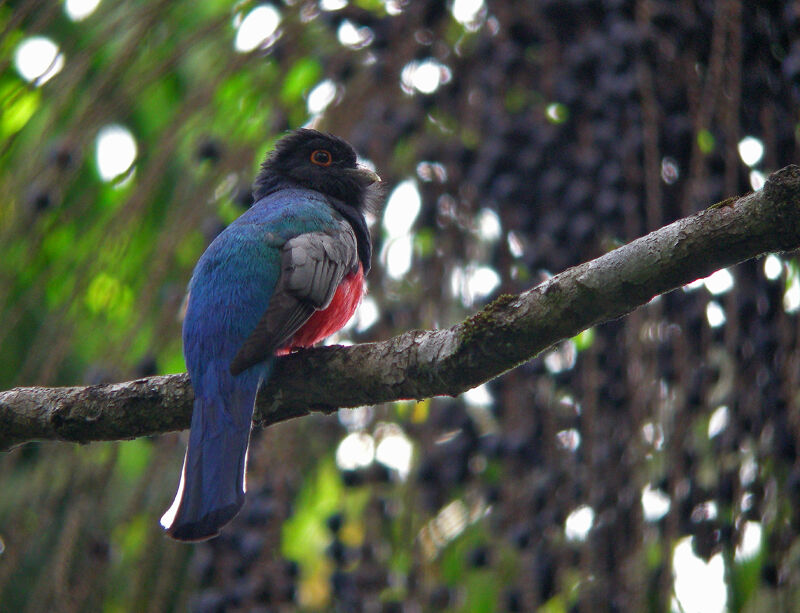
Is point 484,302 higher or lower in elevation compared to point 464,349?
lower

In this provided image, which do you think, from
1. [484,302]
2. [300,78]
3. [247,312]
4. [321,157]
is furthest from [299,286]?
[300,78]

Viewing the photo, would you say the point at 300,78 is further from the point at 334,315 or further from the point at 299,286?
the point at 299,286

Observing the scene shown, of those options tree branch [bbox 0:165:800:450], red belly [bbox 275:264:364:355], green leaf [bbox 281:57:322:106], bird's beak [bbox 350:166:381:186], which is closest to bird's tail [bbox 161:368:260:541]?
tree branch [bbox 0:165:800:450]

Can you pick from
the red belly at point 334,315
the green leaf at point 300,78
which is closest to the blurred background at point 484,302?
the red belly at point 334,315

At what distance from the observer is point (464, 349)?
2.36 meters

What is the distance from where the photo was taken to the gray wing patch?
287 cm

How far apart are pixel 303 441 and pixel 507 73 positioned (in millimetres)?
1521

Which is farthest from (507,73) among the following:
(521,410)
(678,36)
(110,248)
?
(110,248)

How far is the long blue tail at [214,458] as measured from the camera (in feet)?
8.38

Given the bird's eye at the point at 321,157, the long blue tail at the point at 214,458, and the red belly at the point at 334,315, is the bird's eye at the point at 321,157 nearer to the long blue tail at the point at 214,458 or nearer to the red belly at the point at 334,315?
the red belly at the point at 334,315

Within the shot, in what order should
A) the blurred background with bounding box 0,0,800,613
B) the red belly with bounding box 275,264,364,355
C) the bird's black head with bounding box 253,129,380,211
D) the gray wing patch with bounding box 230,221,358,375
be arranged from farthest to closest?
the bird's black head with bounding box 253,129,380,211
the red belly with bounding box 275,264,364,355
the gray wing patch with bounding box 230,221,358,375
the blurred background with bounding box 0,0,800,613

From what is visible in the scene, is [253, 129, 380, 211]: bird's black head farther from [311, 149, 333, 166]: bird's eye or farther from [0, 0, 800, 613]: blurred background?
[0, 0, 800, 613]: blurred background

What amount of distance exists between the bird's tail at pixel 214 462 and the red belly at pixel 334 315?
1.52ft

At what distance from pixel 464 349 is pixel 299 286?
893mm
